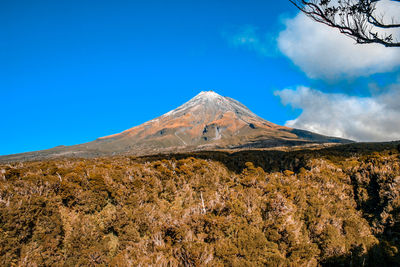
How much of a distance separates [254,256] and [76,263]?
5534 mm

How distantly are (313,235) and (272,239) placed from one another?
223 cm

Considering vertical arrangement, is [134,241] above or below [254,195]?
below

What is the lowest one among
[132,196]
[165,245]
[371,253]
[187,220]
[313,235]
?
[371,253]

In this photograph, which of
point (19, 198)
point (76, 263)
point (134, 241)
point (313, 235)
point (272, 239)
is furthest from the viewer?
point (313, 235)

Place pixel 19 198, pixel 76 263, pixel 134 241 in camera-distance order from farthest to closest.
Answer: pixel 134 241, pixel 19 198, pixel 76 263

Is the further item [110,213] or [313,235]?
[313,235]

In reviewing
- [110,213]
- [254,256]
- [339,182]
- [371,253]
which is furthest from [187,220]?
[339,182]

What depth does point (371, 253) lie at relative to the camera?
26.1 ft

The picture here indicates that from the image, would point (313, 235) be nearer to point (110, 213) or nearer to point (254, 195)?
point (254, 195)

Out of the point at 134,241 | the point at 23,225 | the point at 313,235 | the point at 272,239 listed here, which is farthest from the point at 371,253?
the point at 23,225

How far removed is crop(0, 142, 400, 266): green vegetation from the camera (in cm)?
608

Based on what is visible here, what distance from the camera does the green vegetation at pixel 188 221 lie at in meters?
6.08

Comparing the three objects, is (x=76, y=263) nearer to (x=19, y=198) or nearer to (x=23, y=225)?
(x=23, y=225)

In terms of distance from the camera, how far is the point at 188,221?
733cm
